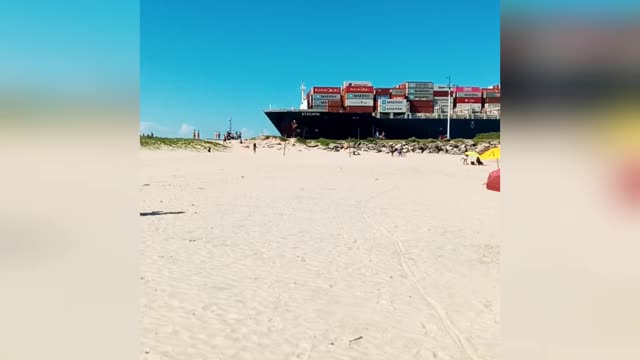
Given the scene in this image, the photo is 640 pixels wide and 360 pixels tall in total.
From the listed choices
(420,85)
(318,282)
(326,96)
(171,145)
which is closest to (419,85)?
(420,85)

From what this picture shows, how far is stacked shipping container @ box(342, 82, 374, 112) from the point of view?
241 feet

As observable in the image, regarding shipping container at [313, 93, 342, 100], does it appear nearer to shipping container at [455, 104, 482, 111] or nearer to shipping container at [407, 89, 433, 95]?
shipping container at [407, 89, 433, 95]

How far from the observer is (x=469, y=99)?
77.6 m

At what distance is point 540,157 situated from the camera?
1015mm

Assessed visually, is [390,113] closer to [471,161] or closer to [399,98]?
[399,98]

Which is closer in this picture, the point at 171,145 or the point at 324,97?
the point at 171,145

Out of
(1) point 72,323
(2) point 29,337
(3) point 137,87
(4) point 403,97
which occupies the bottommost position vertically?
(2) point 29,337

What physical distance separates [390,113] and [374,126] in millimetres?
4356

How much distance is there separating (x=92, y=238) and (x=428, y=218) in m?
10.2

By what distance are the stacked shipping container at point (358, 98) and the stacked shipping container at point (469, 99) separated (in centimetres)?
1628

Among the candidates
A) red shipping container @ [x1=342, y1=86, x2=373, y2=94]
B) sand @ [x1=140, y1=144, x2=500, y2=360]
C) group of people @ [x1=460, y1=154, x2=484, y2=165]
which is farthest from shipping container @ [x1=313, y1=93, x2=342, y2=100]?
sand @ [x1=140, y1=144, x2=500, y2=360]

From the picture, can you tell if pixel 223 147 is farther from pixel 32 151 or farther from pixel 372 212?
pixel 32 151

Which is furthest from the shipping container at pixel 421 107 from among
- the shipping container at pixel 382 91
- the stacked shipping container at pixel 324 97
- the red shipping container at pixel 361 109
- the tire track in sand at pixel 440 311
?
the tire track in sand at pixel 440 311

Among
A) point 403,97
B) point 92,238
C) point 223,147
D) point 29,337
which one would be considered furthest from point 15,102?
point 403,97
